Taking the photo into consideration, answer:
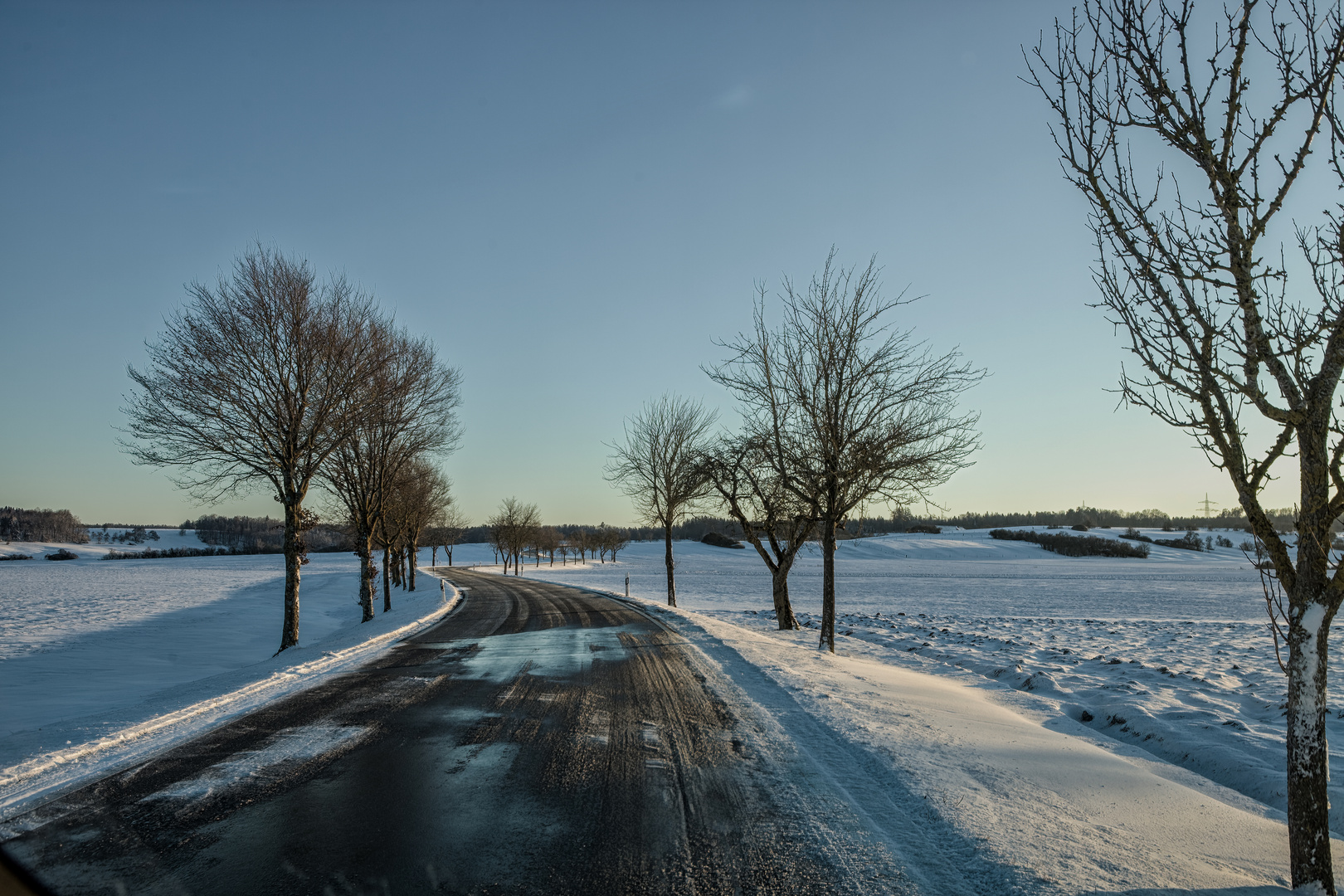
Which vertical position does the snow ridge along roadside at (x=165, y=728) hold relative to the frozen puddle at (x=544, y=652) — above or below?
above

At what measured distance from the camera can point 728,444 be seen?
58.5ft

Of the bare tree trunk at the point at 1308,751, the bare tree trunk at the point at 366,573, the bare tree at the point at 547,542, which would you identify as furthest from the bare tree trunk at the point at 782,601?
the bare tree at the point at 547,542

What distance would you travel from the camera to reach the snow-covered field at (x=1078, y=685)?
469cm

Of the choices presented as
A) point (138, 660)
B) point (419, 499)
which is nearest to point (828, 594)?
point (138, 660)

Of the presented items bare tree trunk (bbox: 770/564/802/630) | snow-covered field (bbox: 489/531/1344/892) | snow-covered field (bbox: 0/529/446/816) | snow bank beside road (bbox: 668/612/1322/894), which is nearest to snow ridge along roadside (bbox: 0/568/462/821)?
snow-covered field (bbox: 0/529/446/816)

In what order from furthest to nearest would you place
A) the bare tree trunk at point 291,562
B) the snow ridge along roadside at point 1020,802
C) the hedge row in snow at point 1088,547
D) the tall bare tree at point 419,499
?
the hedge row in snow at point 1088,547, the tall bare tree at point 419,499, the bare tree trunk at point 291,562, the snow ridge along roadside at point 1020,802

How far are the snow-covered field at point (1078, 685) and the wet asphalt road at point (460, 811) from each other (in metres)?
1.36

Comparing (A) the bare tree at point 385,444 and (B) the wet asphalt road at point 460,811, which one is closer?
(B) the wet asphalt road at point 460,811

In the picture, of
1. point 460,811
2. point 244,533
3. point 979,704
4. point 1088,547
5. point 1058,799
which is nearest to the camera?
point 460,811

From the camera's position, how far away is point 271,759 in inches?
210

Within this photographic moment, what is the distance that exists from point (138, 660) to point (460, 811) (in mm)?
14210

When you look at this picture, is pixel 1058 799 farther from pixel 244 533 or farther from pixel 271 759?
pixel 244 533

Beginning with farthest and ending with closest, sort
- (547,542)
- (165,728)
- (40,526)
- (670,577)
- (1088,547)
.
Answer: (40,526) < (547,542) < (1088,547) < (670,577) < (165,728)

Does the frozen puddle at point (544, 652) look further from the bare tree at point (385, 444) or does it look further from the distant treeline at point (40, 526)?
the distant treeline at point (40, 526)
